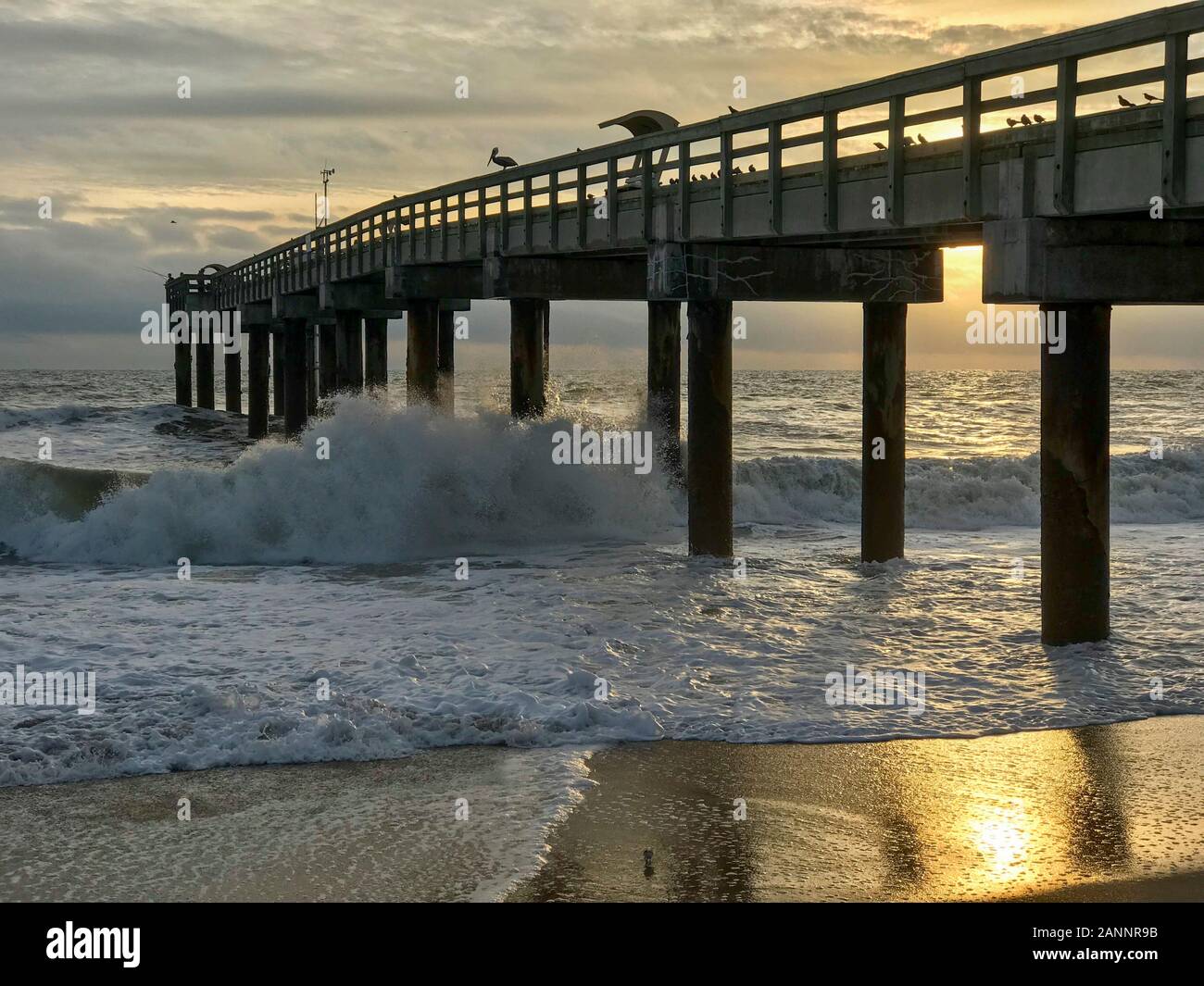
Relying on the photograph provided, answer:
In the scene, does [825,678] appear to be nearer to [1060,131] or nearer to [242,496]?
[1060,131]

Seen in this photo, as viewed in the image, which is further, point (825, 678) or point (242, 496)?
point (242, 496)

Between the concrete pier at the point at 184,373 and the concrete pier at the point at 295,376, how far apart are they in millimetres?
24455

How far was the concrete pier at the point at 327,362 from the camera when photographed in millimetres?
38594

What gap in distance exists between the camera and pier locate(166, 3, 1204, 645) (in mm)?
11445

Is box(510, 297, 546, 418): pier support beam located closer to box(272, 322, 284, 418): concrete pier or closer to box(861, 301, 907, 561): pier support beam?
box(861, 301, 907, 561): pier support beam

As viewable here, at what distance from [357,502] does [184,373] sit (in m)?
45.7

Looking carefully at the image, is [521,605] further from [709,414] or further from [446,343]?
[446,343]

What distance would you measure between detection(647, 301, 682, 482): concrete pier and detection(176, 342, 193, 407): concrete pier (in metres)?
44.8

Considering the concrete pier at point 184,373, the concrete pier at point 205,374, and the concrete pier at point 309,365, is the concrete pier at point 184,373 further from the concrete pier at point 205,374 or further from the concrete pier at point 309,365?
the concrete pier at point 309,365

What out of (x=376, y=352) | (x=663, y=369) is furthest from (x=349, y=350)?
(x=663, y=369)

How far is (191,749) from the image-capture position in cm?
940
